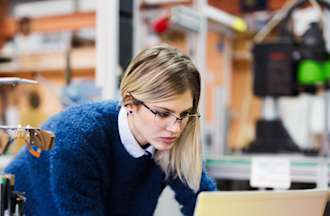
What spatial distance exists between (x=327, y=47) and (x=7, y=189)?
2.18 m

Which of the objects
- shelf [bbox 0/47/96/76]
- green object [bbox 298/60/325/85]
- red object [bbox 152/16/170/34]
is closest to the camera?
red object [bbox 152/16/170/34]

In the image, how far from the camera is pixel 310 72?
2.79 meters

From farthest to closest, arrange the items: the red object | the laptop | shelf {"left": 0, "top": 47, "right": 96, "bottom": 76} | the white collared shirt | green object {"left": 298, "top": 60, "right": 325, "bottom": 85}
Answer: shelf {"left": 0, "top": 47, "right": 96, "bottom": 76} → green object {"left": 298, "top": 60, "right": 325, "bottom": 85} → the red object → the white collared shirt → the laptop

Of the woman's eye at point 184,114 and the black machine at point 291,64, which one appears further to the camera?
Result: the black machine at point 291,64

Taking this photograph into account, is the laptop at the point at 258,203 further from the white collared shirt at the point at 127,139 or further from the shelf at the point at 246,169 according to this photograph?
the shelf at the point at 246,169

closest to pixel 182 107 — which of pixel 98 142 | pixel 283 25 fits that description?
pixel 98 142

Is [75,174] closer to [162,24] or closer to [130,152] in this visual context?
[130,152]

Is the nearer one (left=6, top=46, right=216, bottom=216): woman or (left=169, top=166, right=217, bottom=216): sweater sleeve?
(left=6, top=46, right=216, bottom=216): woman

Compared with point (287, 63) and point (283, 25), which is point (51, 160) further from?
point (283, 25)

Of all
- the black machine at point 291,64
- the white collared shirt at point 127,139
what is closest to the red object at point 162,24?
the black machine at point 291,64

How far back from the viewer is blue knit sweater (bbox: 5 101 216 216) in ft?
4.33

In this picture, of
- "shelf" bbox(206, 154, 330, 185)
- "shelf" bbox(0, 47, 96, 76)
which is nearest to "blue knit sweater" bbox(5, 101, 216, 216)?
"shelf" bbox(206, 154, 330, 185)

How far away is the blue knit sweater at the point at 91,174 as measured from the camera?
1.32 meters

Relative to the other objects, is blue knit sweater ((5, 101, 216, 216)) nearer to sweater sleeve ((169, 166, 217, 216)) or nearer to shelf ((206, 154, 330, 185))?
sweater sleeve ((169, 166, 217, 216))
